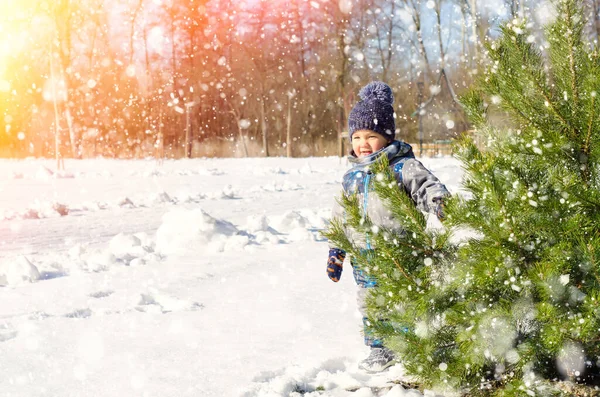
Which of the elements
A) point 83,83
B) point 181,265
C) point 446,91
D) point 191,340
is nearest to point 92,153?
point 83,83

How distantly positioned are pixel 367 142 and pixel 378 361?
1.12m

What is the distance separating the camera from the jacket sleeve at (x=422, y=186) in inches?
96.7

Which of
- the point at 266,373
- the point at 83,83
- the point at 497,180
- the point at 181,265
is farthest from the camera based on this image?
the point at 83,83

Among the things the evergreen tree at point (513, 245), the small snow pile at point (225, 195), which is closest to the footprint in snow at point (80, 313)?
the evergreen tree at point (513, 245)

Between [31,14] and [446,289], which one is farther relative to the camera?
[31,14]

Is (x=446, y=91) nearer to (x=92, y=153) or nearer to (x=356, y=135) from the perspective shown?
(x=92, y=153)

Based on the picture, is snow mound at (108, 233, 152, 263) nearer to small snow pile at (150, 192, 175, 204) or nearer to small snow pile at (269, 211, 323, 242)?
small snow pile at (269, 211, 323, 242)

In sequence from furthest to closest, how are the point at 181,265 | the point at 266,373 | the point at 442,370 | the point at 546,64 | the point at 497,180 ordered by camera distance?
the point at 181,265 → the point at 266,373 → the point at 442,370 → the point at 546,64 → the point at 497,180

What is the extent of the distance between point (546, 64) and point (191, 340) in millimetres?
2340

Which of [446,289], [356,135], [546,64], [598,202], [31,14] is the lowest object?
[446,289]

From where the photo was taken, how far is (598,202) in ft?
6.19

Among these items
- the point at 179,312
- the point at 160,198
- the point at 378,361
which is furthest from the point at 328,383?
the point at 160,198

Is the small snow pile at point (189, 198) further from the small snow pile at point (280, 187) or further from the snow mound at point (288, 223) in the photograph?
the snow mound at point (288, 223)

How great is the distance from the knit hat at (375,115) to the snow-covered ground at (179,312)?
1.18 m
